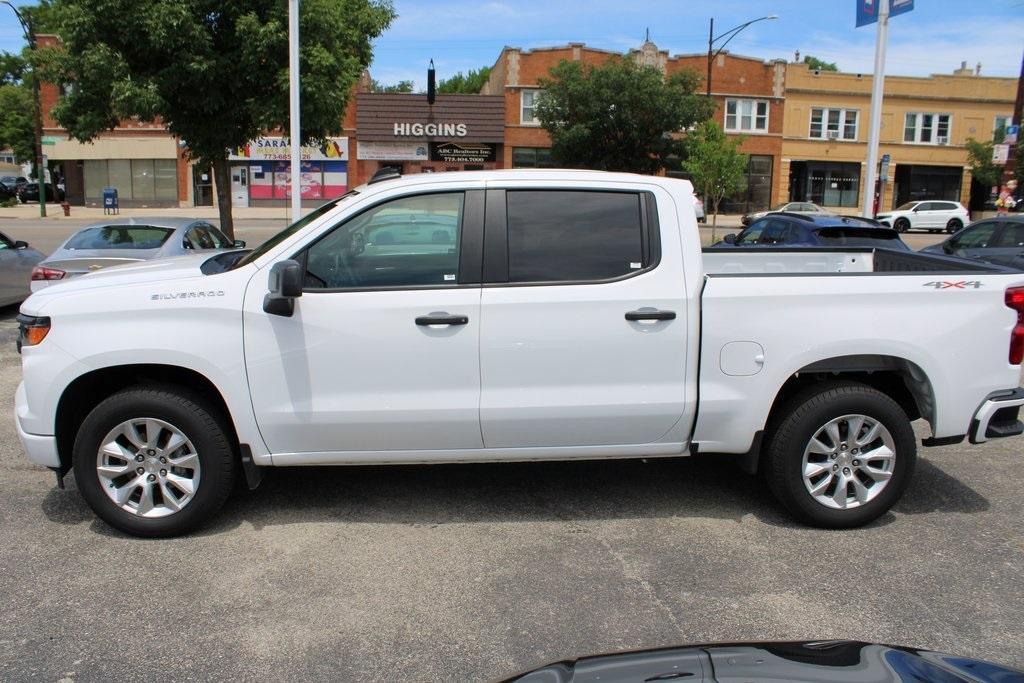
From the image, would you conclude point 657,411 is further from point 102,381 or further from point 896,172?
point 896,172

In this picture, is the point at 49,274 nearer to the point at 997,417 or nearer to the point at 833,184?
the point at 997,417

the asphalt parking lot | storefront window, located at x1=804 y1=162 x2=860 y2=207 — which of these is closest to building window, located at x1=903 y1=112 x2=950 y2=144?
storefront window, located at x1=804 y1=162 x2=860 y2=207

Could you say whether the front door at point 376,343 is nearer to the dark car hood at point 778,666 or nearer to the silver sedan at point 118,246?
the dark car hood at point 778,666

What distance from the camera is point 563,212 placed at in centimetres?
461

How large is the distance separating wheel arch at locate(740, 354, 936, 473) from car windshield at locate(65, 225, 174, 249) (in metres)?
8.54

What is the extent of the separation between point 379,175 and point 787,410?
2.68 meters

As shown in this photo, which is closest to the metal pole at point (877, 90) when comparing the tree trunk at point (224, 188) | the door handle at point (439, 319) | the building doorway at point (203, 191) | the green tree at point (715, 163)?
the green tree at point (715, 163)

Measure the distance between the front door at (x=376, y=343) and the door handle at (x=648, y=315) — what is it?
0.80 meters

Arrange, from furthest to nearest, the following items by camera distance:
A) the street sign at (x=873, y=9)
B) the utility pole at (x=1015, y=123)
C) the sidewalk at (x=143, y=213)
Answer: the sidewalk at (x=143, y=213), the utility pole at (x=1015, y=123), the street sign at (x=873, y=9)

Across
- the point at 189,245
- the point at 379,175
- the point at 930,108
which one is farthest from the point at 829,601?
the point at 930,108

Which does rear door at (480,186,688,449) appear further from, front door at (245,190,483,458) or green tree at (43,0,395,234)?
green tree at (43,0,395,234)

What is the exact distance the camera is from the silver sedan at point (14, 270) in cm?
1155

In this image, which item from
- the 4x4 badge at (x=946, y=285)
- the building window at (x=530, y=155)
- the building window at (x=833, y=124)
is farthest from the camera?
the building window at (x=833, y=124)

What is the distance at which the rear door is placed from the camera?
Result: 4.41m
